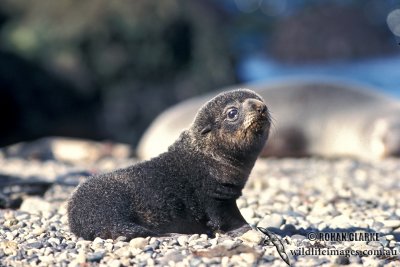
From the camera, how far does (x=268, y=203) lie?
19.8 ft

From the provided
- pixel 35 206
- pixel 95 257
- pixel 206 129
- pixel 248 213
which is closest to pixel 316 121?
pixel 248 213

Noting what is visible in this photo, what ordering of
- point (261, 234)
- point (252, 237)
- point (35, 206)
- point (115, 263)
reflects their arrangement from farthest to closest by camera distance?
point (35, 206) < point (261, 234) < point (252, 237) < point (115, 263)

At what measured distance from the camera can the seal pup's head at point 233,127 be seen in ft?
14.9

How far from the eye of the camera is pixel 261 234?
4.36 metres

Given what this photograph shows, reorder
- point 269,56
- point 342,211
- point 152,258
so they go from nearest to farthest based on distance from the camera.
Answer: point 152,258
point 342,211
point 269,56

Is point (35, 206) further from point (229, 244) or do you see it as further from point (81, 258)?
point (229, 244)

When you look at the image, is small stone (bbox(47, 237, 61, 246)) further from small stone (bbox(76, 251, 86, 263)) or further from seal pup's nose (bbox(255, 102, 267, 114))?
seal pup's nose (bbox(255, 102, 267, 114))

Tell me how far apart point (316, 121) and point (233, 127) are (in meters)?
6.62

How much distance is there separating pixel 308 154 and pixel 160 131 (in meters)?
2.21

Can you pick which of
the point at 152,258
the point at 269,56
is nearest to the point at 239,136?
the point at 152,258

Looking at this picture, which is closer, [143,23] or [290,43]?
[143,23]

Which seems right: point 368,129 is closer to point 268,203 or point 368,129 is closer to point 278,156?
point 278,156

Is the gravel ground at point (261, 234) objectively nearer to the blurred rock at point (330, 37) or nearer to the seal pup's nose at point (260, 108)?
the seal pup's nose at point (260, 108)

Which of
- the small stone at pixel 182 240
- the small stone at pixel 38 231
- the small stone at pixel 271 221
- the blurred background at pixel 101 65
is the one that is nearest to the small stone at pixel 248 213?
the small stone at pixel 271 221
